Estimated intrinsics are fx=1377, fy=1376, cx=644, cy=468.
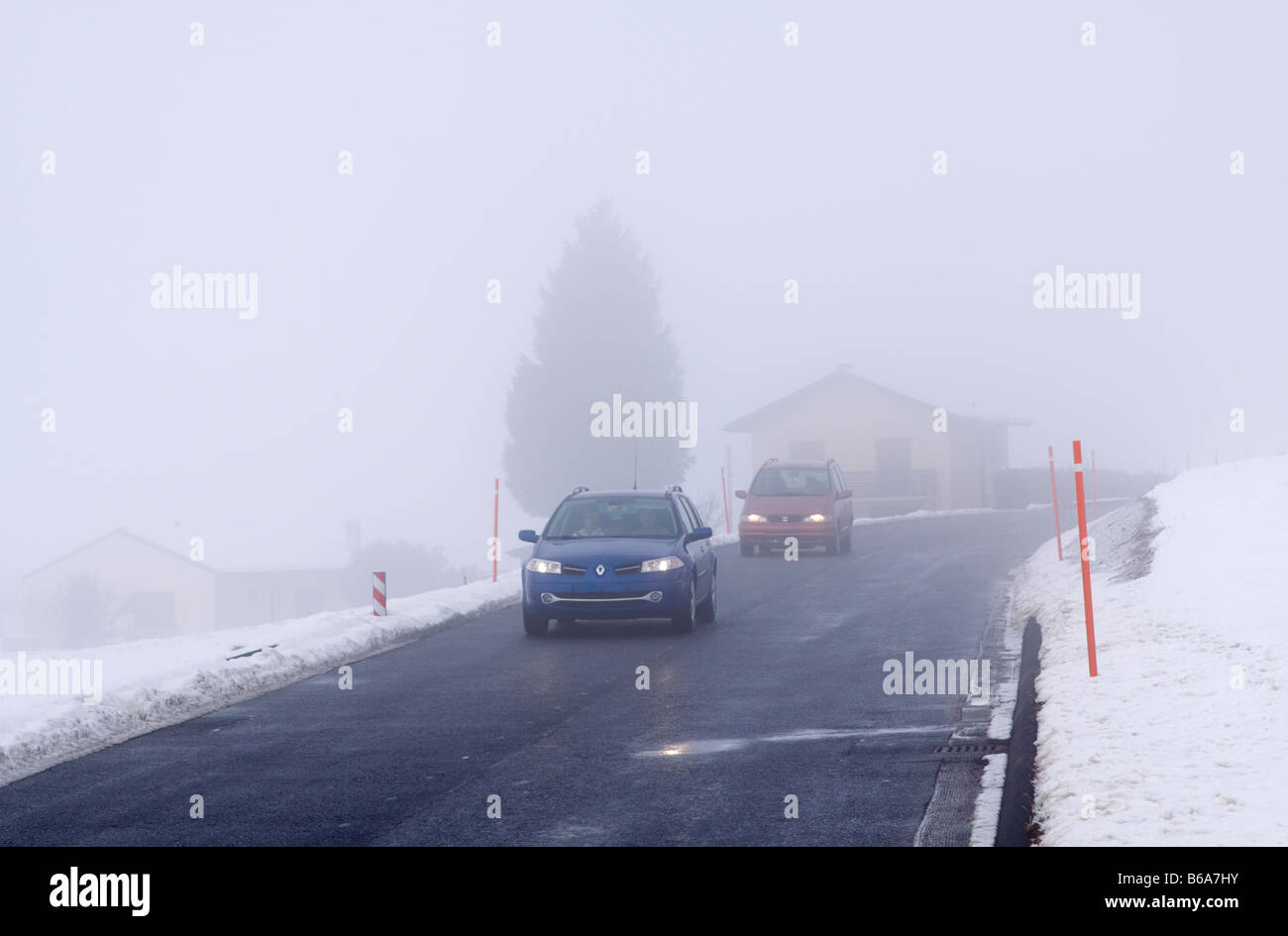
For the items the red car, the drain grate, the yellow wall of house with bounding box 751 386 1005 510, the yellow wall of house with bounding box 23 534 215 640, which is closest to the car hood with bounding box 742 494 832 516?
the red car

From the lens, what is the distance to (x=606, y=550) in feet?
50.9

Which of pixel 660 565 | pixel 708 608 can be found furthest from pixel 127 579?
pixel 660 565

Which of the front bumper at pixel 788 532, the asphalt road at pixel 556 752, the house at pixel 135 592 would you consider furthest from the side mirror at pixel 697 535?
the house at pixel 135 592

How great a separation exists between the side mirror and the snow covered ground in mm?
3702

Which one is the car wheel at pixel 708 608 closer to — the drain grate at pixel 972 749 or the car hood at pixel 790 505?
the drain grate at pixel 972 749

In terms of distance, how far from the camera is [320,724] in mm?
10523

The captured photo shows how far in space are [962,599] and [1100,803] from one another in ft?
40.7

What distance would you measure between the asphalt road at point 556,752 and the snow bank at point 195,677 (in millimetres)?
380

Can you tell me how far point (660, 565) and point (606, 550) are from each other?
64 centimetres

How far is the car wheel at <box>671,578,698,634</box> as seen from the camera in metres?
15.5

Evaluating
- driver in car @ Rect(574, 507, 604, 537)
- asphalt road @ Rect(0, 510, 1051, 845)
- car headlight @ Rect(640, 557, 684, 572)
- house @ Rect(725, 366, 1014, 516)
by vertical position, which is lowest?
asphalt road @ Rect(0, 510, 1051, 845)

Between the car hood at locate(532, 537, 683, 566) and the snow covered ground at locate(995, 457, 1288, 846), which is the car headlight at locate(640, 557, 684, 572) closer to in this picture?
the car hood at locate(532, 537, 683, 566)
